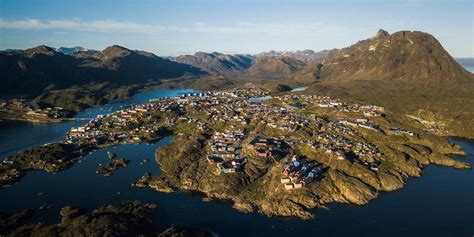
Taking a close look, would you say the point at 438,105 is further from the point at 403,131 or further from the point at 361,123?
the point at 361,123

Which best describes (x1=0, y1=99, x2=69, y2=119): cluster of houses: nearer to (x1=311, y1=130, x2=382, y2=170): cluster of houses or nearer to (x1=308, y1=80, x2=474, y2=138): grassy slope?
(x1=311, y1=130, x2=382, y2=170): cluster of houses

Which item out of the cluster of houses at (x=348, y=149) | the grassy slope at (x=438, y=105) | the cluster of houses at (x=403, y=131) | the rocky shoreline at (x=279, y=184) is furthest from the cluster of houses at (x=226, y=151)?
the grassy slope at (x=438, y=105)

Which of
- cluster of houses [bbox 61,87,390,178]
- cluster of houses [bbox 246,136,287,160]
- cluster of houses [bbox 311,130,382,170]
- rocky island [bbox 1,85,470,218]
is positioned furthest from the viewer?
cluster of houses [bbox 61,87,390,178]

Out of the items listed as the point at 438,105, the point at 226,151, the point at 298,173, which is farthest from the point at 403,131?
the point at 226,151

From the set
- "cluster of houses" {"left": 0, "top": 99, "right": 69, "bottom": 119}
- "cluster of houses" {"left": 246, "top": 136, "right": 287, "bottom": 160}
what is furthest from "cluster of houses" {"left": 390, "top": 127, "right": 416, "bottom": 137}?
"cluster of houses" {"left": 0, "top": 99, "right": 69, "bottom": 119}

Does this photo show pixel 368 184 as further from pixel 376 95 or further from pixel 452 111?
pixel 376 95

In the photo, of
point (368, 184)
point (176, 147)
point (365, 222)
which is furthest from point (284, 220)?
point (176, 147)

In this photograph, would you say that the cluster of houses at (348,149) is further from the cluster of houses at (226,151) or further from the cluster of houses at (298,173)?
the cluster of houses at (226,151)
